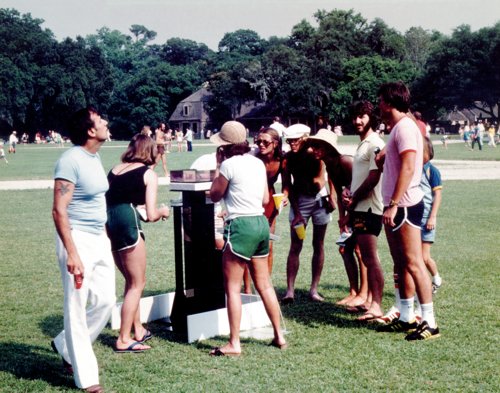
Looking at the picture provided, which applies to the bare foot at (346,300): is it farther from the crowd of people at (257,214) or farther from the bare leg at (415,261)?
the bare leg at (415,261)

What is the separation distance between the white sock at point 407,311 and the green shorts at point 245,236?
5.12 ft

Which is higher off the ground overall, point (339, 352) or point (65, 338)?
point (65, 338)

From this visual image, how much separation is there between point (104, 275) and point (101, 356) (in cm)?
106

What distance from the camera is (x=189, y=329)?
631 centimetres

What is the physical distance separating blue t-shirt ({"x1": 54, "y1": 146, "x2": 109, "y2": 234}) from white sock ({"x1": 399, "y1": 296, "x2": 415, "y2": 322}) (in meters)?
2.89

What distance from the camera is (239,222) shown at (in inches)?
228

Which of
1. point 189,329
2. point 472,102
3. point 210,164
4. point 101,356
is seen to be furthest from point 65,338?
point 472,102

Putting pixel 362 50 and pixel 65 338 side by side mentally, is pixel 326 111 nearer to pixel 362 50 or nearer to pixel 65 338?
pixel 362 50

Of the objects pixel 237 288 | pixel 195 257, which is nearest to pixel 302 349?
pixel 237 288

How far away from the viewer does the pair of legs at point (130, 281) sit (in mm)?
5914

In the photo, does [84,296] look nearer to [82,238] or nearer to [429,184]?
[82,238]

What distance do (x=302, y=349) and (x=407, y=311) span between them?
111 centimetres

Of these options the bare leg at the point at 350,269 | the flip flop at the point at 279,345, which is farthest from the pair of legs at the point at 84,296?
the bare leg at the point at 350,269

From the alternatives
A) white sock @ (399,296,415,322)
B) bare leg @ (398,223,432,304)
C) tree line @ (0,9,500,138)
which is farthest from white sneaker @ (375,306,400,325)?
tree line @ (0,9,500,138)
